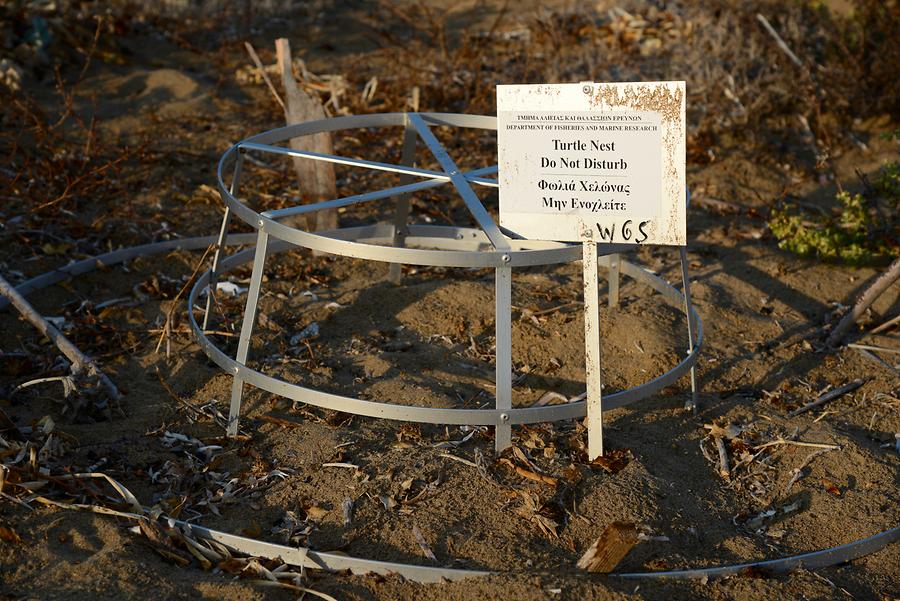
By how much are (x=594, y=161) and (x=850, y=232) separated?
2.52m

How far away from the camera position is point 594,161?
310 centimetres

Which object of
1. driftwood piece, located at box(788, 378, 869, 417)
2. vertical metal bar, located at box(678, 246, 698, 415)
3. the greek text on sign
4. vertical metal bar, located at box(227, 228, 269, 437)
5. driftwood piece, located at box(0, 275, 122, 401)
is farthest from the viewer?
driftwood piece, located at box(788, 378, 869, 417)

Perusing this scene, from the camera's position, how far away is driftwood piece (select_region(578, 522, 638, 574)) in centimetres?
278

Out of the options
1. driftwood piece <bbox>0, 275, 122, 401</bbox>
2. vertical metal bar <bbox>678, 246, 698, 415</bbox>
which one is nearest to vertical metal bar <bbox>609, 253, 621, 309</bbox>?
vertical metal bar <bbox>678, 246, 698, 415</bbox>

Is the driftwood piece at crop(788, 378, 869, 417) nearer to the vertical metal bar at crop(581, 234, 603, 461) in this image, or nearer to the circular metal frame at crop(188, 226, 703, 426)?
the circular metal frame at crop(188, 226, 703, 426)

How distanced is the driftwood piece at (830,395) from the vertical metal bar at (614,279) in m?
0.90

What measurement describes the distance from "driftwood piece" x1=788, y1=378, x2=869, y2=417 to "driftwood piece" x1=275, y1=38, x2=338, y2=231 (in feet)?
7.79

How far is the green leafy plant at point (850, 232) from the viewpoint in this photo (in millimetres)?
5004

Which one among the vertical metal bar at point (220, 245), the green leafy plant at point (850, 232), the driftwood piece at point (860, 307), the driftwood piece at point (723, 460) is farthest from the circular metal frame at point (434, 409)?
the green leafy plant at point (850, 232)

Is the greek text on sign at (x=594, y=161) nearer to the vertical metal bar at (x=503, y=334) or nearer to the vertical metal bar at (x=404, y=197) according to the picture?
the vertical metal bar at (x=503, y=334)

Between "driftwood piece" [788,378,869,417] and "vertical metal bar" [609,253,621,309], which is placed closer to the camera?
"driftwood piece" [788,378,869,417]

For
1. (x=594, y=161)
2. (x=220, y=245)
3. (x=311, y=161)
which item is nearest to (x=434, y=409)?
(x=594, y=161)

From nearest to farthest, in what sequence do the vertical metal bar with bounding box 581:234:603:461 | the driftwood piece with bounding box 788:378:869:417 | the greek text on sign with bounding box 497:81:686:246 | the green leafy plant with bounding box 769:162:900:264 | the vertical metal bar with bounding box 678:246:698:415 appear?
the greek text on sign with bounding box 497:81:686:246 → the vertical metal bar with bounding box 581:234:603:461 → the vertical metal bar with bounding box 678:246:698:415 → the driftwood piece with bounding box 788:378:869:417 → the green leafy plant with bounding box 769:162:900:264

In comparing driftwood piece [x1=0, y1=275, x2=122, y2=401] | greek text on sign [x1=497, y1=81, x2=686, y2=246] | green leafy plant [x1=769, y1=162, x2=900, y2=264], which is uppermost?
A: greek text on sign [x1=497, y1=81, x2=686, y2=246]
